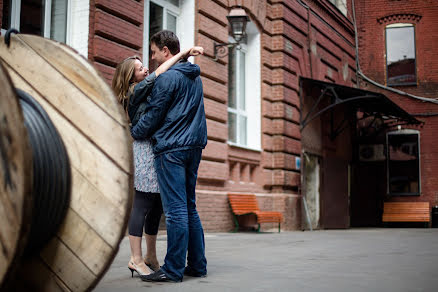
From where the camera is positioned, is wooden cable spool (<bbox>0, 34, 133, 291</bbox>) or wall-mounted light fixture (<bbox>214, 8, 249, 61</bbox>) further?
wall-mounted light fixture (<bbox>214, 8, 249, 61</bbox>)

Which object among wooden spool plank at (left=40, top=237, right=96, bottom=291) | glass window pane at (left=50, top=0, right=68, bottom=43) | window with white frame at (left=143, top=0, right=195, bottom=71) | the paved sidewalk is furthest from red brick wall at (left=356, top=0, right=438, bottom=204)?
wooden spool plank at (left=40, top=237, right=96, bottom=291)

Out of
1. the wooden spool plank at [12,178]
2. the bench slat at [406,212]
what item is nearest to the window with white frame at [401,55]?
the bench slat at [406,212]

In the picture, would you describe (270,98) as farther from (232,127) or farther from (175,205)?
(175,205)

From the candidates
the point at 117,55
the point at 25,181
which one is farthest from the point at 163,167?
the point at 117,55

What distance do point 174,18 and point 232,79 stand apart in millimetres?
2363

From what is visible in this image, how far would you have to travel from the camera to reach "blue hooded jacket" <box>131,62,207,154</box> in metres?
4.27

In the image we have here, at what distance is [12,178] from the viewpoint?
224cm

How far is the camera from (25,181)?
2.21 meters

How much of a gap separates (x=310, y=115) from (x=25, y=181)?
13684 mm

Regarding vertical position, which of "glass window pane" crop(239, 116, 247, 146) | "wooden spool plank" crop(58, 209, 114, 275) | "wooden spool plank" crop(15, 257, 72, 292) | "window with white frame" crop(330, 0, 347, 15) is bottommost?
"wooden spool plank" crop(15, 257, 72, 292)

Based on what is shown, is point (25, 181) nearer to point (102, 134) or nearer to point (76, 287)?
point (102, 134)

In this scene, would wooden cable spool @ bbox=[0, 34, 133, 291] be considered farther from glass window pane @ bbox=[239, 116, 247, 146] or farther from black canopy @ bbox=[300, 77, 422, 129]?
black canopy @ bbox=[300, 77, 422, 129]

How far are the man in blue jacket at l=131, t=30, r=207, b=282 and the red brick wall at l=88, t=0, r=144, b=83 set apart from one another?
4.03 metres

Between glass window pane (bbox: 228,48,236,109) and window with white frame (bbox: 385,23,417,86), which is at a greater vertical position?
window with white frame (bbox: 385,23,417,86)
